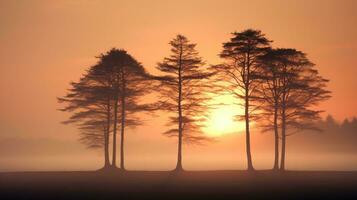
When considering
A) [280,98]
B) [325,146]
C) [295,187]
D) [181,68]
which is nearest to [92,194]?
[295,187]

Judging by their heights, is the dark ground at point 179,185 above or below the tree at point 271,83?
below

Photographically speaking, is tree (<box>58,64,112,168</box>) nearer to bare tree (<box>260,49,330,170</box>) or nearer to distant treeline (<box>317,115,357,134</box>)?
bare tree (<box>260,49,330,170</box>)

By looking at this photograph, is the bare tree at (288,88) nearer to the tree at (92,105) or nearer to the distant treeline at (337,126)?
the tree at (92,105)

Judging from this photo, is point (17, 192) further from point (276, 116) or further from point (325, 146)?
point (325, 146)

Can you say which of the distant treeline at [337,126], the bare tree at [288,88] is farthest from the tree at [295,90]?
the distant treeline at [337,126]

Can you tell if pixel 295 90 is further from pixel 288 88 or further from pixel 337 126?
pixel 337 126

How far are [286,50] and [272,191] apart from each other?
18219 millimetres

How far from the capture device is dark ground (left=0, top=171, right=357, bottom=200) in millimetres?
35906

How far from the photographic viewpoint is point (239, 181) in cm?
4622

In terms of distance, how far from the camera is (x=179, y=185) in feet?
143

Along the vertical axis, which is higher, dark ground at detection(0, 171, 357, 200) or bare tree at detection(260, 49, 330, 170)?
bare tree at detection(260, 49, 330, 170)

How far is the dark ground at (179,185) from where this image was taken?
35.9 metres

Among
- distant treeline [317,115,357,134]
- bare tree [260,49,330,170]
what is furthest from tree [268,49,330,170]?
distant treeline [317,115,357,134]

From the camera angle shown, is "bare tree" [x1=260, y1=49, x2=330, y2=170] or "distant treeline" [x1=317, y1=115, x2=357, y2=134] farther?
"distant treeline" [x1=317, y1=115, x2=357, y2=134]
